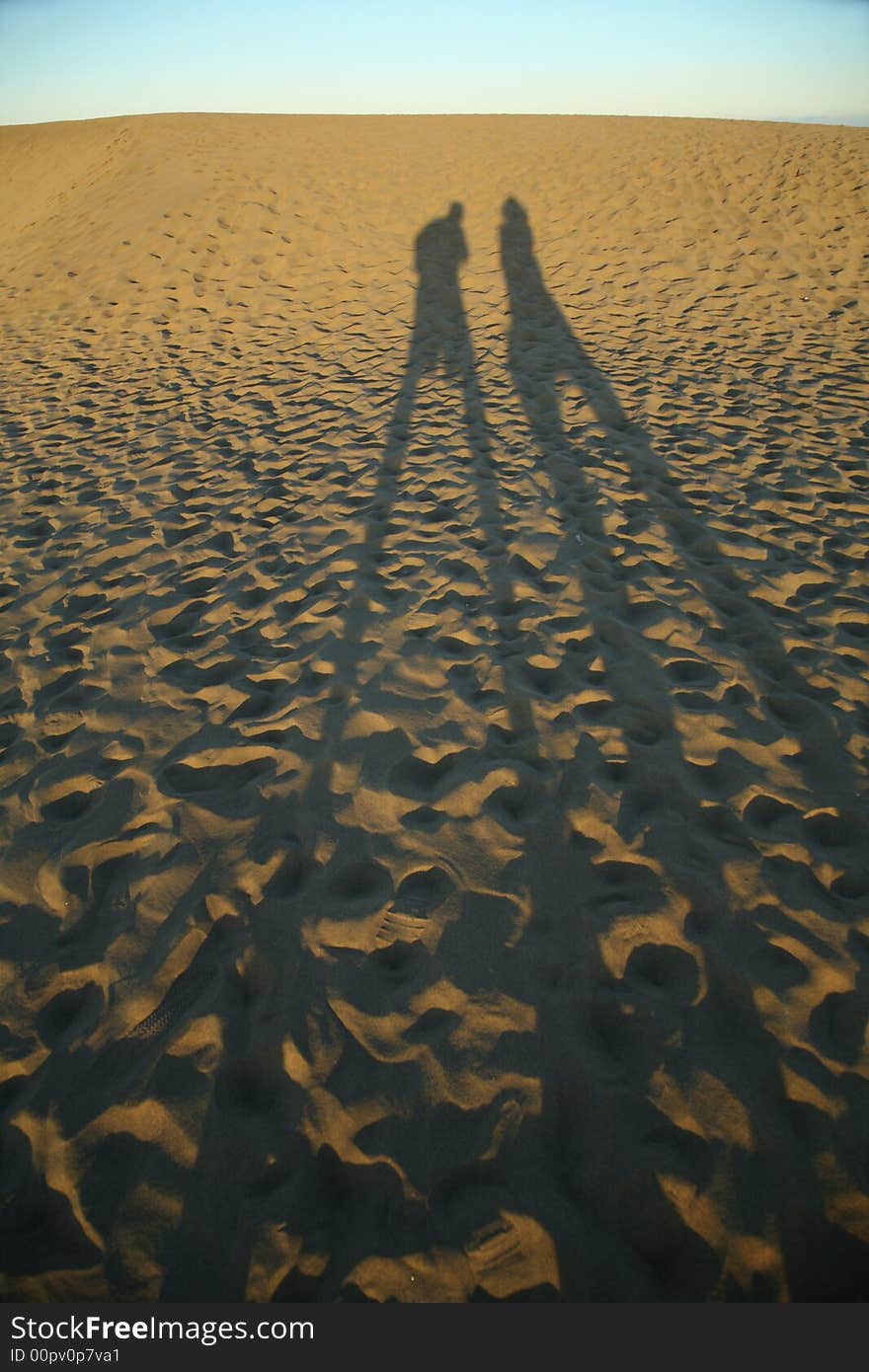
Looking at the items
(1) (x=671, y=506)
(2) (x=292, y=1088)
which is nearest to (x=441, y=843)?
(2) (x=292, y=1088)

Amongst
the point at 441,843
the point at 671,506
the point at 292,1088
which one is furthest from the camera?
the point at 671,506

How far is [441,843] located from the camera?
2447mm

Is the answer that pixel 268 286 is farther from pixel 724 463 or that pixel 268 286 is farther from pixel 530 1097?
pixel 530 1097

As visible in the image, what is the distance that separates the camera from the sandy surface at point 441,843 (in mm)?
1646

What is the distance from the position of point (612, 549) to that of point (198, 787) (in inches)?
109

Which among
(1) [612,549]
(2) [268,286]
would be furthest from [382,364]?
(1) [612,549]

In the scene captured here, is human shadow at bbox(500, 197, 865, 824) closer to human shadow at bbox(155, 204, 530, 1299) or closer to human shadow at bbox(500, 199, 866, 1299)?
human shadow at bbox(500, 199, 866, 1299)

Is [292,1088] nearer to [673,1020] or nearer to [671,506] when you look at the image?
[673,1020]

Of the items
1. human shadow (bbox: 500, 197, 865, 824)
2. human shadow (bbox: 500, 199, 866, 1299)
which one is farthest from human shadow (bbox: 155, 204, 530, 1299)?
human shadow (bbox: 500, 197, 865, 824)

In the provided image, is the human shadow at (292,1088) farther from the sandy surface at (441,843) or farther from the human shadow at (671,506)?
the human shadow at (671,506)

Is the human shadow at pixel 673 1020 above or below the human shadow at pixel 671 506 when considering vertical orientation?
below

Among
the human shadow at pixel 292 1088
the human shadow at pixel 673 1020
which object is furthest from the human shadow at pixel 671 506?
the human shadow at pixel 292 1088

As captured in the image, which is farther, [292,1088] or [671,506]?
[671,506]

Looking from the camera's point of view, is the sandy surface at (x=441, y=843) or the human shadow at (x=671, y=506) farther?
the human shadow at (x=671, y=506)
